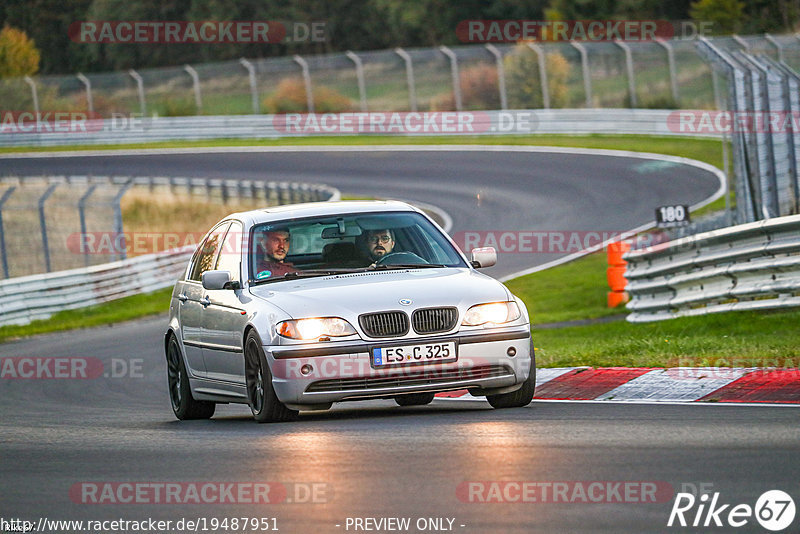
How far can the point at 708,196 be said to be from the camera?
30.6 m

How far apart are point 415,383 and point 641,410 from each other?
1419 mm

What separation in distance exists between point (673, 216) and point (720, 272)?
4.01 m

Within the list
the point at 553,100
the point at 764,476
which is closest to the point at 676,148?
the point at 553,100

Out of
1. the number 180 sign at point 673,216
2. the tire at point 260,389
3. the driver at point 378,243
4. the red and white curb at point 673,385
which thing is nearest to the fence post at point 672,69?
the number 180 sign at point 673,216

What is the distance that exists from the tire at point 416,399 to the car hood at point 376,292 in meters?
1.27

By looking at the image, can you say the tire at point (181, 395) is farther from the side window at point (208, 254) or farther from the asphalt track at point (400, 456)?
the side window at point (208, 254)

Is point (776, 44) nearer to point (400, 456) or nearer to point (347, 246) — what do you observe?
point (347, 246)

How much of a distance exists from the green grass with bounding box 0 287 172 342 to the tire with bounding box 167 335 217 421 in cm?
1219

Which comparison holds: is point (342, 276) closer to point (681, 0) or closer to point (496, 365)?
point (496, 365)

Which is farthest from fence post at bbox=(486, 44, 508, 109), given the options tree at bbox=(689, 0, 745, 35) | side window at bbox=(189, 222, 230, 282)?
side window at bbox=(189, 222, 230, 282)

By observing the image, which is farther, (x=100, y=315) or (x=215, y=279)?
(x=100, y=315)

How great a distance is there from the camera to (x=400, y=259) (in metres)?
10.0
